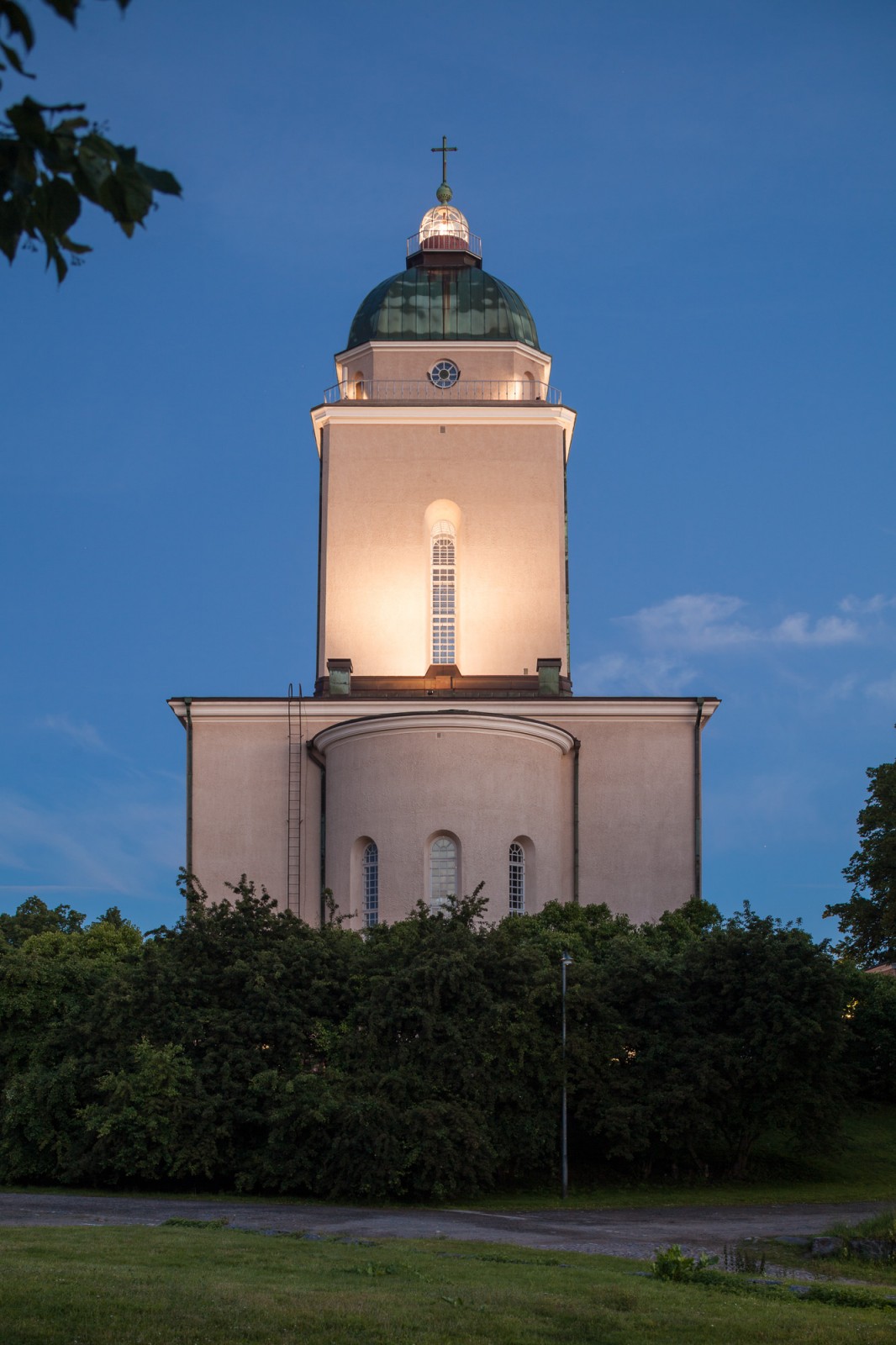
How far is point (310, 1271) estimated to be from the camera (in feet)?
50.9

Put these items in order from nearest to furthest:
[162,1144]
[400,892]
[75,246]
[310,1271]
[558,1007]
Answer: [75,246], [310,1271], [162,1144], [558,1007], [400,892]

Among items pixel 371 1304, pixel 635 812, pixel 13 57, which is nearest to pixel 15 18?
pixel 13 57

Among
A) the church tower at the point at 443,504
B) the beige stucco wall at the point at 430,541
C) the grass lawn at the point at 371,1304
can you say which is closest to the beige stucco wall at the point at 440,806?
the church tower at the point at 443,504

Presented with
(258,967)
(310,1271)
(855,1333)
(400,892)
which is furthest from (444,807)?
(855,1333)

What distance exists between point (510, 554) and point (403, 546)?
317 centimetres

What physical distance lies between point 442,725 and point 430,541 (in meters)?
9.08

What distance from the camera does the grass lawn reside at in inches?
446

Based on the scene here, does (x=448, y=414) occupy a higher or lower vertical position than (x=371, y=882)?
higher

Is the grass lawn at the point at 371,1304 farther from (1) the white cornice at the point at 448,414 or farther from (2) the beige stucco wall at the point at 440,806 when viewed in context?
(1) the white cornice at the point at 448,414

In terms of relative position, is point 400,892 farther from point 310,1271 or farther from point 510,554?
point 310,1271

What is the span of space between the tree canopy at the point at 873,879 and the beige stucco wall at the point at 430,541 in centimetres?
984

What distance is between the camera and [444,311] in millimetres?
48625

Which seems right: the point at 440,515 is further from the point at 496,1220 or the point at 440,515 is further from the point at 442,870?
the point at 496,1220

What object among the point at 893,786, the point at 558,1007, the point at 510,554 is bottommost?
the point at 558,1007
